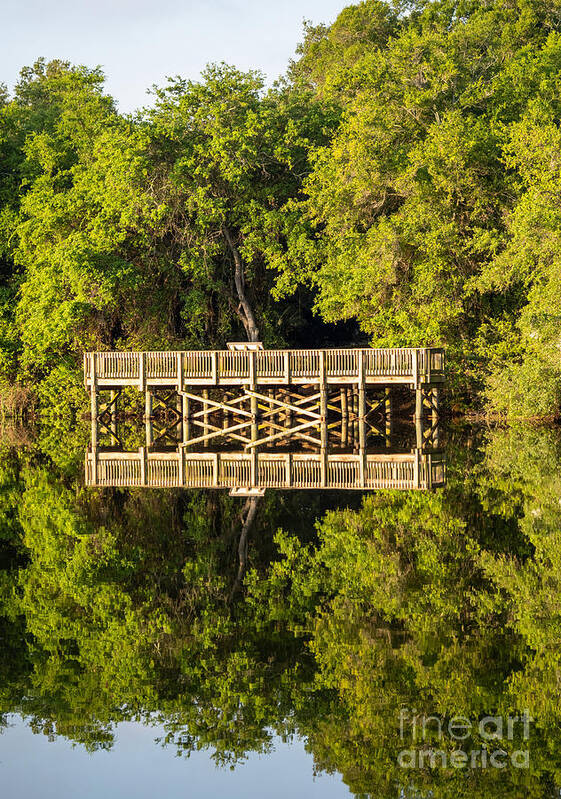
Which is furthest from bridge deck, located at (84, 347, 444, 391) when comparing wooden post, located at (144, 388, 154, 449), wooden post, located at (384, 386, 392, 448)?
wooden post, located at (384, 386, 392, 448)

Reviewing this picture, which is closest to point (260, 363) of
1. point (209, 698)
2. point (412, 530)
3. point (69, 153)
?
point (412, 530)

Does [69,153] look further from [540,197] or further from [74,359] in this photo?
[540,197]

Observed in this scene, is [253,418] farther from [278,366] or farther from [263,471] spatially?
[263,471]

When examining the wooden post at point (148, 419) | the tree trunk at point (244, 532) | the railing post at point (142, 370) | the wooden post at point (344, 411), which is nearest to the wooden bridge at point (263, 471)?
the tree trunk at point (244, 532)

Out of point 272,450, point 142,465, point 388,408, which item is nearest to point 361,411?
point 272,450

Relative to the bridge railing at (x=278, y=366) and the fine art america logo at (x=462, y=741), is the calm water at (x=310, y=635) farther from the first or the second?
the bridge railing at (x=278, y=366)
